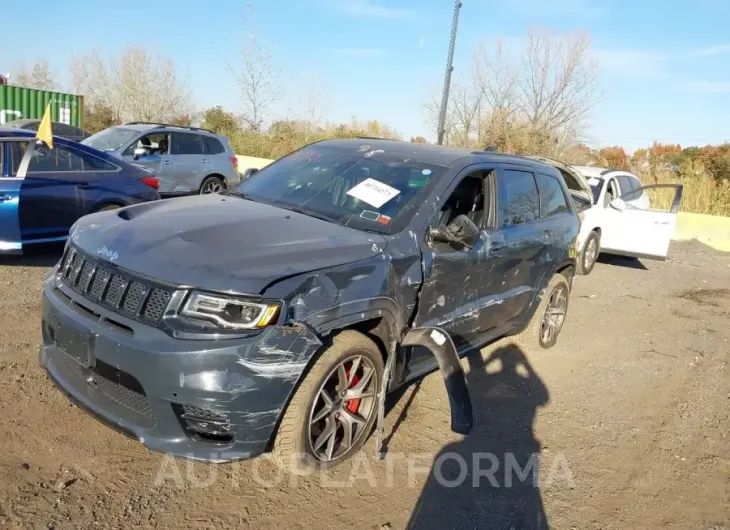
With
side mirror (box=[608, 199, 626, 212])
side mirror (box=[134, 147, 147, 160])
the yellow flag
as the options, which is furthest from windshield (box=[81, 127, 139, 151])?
side mirror (box=[608, 199, 626, 212])

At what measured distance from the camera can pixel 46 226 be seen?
666 cm

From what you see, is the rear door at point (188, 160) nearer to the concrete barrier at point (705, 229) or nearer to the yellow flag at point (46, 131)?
the yellow flag at point (46, 131)

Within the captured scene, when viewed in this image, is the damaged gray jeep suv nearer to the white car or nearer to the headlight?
the headlight

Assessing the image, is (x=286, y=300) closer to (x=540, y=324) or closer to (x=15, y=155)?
(x=540, y=324)

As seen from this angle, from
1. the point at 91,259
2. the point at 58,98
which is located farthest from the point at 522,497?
the point at 58,98

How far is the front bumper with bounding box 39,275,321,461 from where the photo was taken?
273cm

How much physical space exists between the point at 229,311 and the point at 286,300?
269 mm

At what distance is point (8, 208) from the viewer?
6309 mm

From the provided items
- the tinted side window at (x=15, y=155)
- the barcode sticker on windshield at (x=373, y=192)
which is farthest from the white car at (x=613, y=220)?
the tinted side window at (x=15, y=155)

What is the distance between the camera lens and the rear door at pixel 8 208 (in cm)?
630

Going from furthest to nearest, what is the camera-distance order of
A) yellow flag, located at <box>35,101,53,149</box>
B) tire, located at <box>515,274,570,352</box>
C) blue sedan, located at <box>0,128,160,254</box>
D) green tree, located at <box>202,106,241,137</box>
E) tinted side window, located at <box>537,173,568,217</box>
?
green tree, located at <box>202,106,241,137</box> → blue sedan, located at <box>0,128,160,254</box> → yellow flag, located at <box>35,101,53,149</box> → tire, located at <box>515,274,570,352</box> → tinted side window, located at <box>537,173,568,217</box>

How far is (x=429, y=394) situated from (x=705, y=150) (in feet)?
111

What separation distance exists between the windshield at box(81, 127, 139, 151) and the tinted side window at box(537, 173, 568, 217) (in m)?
8.11

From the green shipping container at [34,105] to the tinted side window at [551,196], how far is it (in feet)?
63.8
